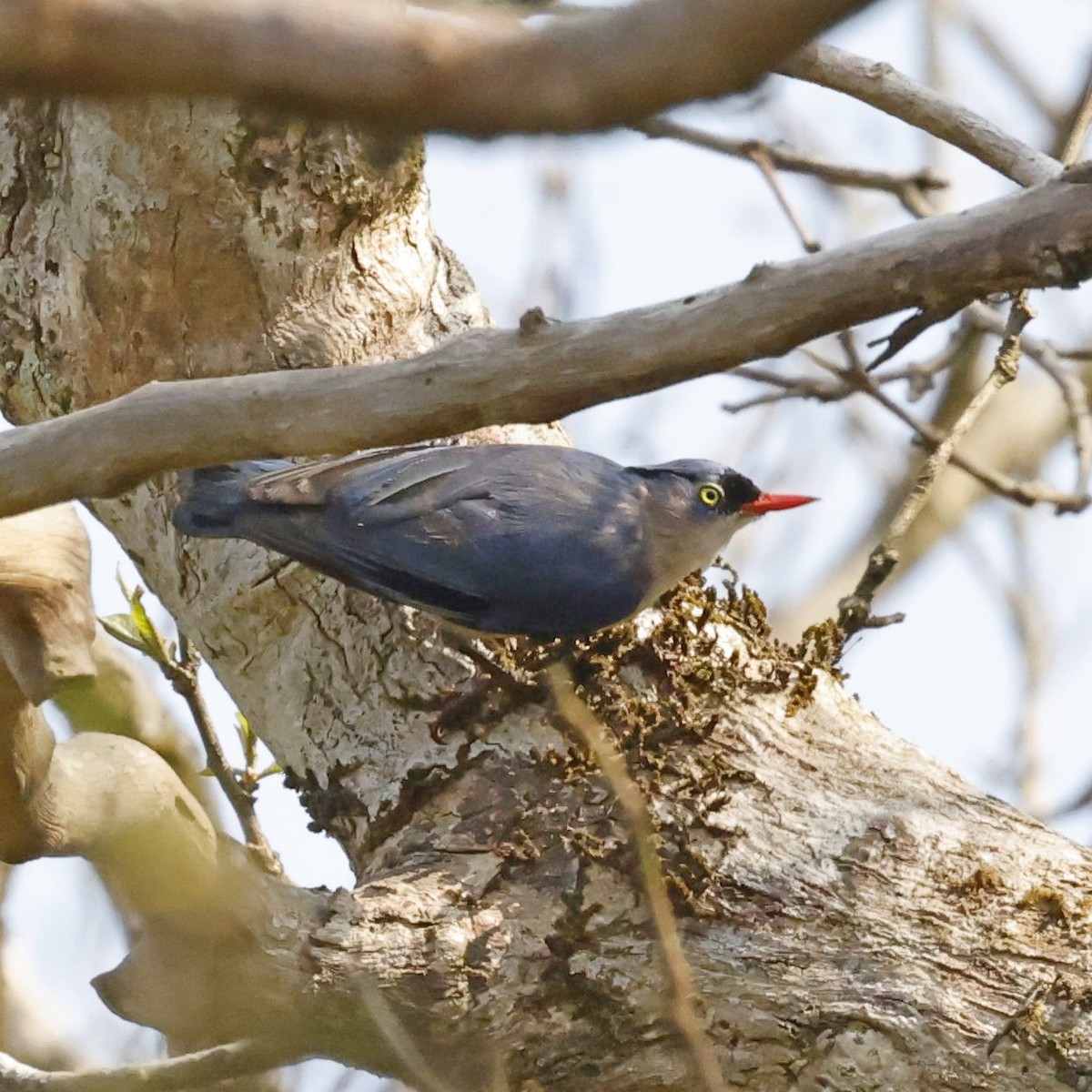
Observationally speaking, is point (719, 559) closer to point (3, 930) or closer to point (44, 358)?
point (44, 358)

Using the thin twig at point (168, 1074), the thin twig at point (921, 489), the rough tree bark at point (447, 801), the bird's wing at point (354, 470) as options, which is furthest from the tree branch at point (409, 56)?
the thin twig at point (921, 489)

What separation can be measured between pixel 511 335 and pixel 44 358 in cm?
176

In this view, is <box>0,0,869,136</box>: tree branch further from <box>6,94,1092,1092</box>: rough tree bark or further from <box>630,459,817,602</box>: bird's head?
<box>630,459,817,602</box>: bird's head

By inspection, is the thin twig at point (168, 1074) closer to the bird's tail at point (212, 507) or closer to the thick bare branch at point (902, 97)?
the bird's tail at point (212, 507)

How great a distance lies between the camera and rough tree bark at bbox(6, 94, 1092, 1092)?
233 cm

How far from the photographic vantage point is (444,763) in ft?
9.37

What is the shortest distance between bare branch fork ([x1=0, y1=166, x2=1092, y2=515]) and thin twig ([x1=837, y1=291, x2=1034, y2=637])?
1.41 metres

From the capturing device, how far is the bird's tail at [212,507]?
2.98 m

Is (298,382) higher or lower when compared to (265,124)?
lower

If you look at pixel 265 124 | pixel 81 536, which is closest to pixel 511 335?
pixel 81 536

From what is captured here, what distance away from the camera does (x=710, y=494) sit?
3.67 metres

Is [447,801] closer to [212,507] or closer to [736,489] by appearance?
[212,507]

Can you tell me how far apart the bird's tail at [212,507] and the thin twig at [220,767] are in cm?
42

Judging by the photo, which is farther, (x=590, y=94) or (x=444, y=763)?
(x=444, y=763)
